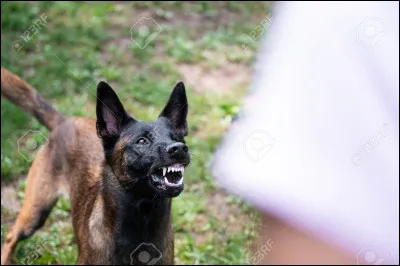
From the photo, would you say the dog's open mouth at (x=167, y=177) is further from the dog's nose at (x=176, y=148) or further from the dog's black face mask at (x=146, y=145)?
the dog's nose at (x=176, y=148)

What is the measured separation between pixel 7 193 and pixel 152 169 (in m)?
2.93

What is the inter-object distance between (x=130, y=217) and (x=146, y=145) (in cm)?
61

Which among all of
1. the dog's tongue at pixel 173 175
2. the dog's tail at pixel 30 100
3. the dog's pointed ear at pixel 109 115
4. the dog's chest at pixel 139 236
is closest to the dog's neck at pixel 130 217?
the dog's chest at pixel 139 236

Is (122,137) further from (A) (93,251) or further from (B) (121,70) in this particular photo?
(B) (121,70)

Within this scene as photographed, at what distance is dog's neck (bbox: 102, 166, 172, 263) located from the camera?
4.46 m

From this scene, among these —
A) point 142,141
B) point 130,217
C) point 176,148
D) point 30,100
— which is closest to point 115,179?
point 130,217

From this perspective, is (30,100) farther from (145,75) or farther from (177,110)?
(145,75)

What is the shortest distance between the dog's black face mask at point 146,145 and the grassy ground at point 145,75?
6.14 ft

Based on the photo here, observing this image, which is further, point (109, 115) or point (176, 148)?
point (109, 115)

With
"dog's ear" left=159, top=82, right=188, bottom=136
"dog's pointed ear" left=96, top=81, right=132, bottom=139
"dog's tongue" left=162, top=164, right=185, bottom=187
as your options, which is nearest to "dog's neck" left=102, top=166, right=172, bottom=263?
"dog's pointed ear" left=96, top=81, right=132, bottom=139

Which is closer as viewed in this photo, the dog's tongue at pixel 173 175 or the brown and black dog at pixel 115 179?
the dog's tongue at pixel 173 175

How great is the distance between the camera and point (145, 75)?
8.52 m

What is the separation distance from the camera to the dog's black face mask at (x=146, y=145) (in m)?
4.01

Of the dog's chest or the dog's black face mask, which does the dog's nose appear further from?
the dog's chest
